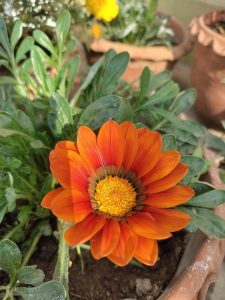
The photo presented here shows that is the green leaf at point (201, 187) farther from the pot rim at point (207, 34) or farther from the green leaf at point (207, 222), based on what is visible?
the pot rim at point (207, 34)

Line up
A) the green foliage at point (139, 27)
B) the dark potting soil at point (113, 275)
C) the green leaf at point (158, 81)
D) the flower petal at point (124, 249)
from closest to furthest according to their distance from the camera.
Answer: the flower petal at point (124, 249) → the dark potting soil at point (113, 275) → the green leaf at point (158, 81) → the green foliage at point (139, 27)

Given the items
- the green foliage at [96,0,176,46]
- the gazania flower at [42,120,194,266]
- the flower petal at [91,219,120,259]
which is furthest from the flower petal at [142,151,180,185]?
the green foliage at [96,0,176,46]

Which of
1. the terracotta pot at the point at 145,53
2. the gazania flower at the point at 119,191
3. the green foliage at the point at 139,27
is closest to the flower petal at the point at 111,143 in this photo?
the gazania flower at the point at 119,191

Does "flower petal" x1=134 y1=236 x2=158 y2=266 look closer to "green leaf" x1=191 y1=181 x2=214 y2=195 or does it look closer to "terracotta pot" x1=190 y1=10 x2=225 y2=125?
"green leaf" x1=191 y1=181 x2=214 y2=195


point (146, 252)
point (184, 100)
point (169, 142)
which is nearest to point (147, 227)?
point (146, 252)

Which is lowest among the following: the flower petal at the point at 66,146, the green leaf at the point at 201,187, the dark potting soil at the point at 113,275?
the dark potting soil at the point at 113,275

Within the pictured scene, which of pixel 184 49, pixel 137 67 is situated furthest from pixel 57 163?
pixel 184 49

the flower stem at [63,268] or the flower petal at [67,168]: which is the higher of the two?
the flower petal at [67,168]
